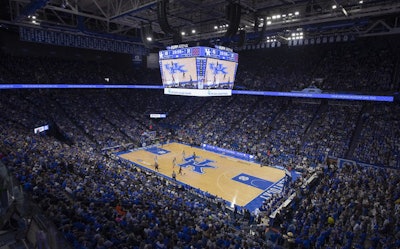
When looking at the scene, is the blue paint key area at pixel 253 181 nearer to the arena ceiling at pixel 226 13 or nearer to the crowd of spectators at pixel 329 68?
the arena ceiling at pixel 226 13

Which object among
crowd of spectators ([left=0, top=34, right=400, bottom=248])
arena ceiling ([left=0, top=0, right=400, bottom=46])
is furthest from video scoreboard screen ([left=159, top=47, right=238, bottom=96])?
crowd of spectators ([left=0, top=34, right=400, bottom=248])

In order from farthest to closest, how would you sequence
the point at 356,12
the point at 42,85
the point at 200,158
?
the point at 42,85 → the point at 200,158 → the point at 356,12

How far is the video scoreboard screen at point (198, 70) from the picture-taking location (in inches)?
708

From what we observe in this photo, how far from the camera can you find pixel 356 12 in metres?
18.2

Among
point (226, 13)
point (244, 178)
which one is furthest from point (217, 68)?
point (244, 178)

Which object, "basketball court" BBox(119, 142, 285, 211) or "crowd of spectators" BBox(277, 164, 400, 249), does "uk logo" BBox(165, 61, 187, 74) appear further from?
"crowd of spectators" BBox(277, 164, 400, 249)

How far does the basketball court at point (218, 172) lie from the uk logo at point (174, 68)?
898 centimetres

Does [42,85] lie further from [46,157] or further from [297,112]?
[297,112]

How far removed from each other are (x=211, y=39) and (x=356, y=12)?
45.3ft

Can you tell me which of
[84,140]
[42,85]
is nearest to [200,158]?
[84,140]

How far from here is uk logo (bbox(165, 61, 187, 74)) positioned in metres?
19.4

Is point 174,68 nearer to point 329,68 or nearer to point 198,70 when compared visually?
point 198,70

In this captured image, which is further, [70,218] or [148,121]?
[148,121]

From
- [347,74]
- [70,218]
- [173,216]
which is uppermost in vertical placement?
[347,74]
